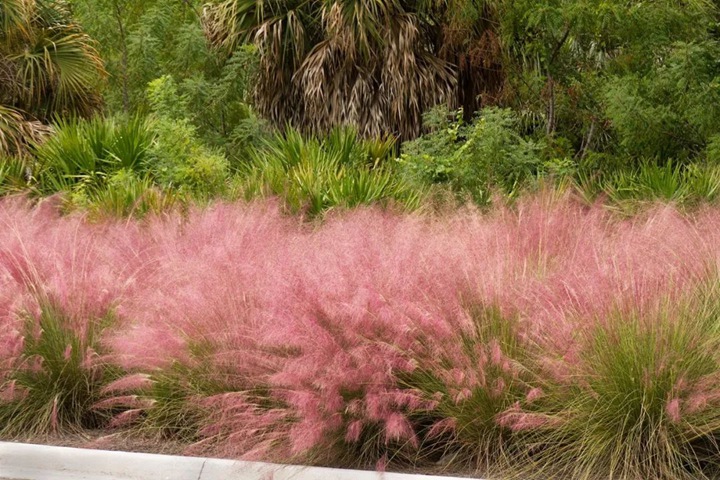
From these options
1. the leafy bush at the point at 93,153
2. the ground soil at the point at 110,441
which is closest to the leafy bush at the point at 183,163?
the leafy bush at the point at 93,153

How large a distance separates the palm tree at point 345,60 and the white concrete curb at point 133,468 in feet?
43.8

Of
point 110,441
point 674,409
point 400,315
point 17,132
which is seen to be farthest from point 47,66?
point 674,409

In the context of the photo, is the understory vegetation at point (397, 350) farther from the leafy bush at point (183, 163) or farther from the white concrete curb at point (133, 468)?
the leafy bush at point (183, 163)

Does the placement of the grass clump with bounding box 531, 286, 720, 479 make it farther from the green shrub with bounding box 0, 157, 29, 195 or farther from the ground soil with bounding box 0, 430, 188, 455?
the green shrub with bounding box 0, 157, 29, 195

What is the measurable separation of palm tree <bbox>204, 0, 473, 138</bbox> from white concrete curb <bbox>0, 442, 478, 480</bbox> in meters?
13.3

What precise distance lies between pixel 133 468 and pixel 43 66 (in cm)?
1595

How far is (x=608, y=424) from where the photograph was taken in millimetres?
6098

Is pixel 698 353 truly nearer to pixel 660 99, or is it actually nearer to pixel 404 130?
pixel 660 99

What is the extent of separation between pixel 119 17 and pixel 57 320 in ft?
73.5

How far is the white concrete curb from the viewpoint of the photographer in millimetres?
6250

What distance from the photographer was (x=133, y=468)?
667 centimetres

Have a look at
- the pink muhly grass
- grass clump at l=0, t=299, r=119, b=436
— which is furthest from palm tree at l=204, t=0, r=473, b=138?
the pink muhly grass

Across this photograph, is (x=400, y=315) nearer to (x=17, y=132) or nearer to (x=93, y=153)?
(x=93, y=153)

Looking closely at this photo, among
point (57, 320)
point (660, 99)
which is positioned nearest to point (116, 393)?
point (57, 320)
